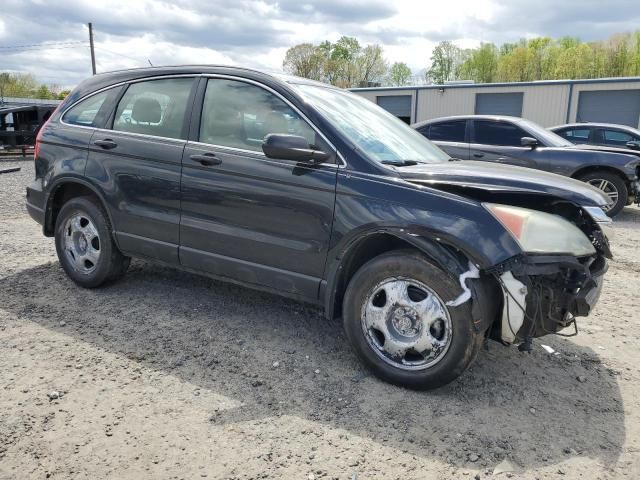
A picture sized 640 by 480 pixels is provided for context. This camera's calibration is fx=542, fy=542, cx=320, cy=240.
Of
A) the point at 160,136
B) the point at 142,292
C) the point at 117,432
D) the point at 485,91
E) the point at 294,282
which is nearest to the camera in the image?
the point at 117,432

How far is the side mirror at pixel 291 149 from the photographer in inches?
129

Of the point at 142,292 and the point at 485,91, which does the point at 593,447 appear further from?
the point at 485,91

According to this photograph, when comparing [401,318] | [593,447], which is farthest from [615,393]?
[401,318]

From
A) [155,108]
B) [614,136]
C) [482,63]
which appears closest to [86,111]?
[155,108]

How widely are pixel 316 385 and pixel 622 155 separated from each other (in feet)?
26.2

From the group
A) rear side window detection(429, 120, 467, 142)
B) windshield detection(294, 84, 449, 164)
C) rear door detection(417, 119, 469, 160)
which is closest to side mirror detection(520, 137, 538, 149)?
rear door detection(417, 119, 469, 160)

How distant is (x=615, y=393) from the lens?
3.28 meters

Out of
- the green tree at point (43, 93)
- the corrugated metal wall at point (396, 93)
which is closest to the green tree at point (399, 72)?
the corrugated metal wall at point (396, 93)

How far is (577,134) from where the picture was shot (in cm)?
1195

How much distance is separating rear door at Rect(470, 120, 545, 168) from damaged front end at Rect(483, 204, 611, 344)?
20.7 ft

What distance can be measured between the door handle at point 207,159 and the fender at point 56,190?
3.41ft

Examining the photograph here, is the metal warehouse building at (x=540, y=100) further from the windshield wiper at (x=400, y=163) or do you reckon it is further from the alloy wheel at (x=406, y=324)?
the alloy wheel at (x=406, y=324)

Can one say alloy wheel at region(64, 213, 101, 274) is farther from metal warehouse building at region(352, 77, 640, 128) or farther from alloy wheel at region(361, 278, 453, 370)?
metal warehouse building at region(352, 77, 640, 128)

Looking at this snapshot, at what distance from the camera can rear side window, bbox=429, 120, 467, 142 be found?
966 centimetres
